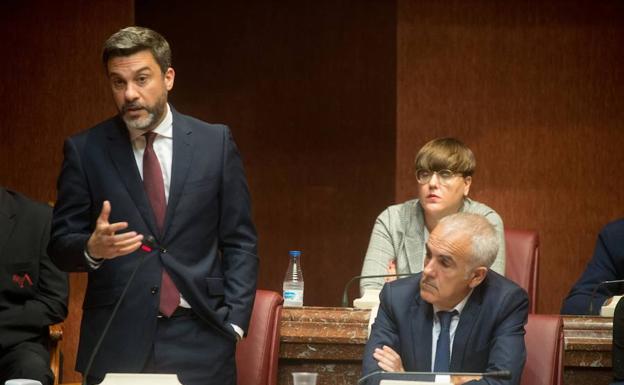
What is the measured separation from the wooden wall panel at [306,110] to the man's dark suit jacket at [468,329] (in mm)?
2999

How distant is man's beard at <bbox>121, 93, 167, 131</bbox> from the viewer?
9.48 ft

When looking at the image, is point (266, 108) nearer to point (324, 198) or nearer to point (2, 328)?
point (324, 198)

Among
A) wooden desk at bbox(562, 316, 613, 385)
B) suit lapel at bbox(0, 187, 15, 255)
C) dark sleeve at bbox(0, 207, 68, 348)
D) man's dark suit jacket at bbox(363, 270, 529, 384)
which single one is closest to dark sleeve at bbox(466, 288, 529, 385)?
man's dark suit jacket at bbox(363, 270, 529, 384)

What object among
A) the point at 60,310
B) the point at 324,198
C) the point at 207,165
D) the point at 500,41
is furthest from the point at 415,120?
the point at 207,165

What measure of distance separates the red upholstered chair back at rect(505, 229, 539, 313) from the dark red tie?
181cm

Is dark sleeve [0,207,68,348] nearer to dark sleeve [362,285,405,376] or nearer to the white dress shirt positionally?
dark sleeve [362,285,405,376]

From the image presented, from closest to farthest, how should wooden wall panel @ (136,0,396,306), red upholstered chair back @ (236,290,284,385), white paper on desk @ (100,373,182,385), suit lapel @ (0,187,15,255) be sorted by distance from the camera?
white paper on desk @ (100,373,182,385)
red upholstered chair back @ (236,290,284,385)
suit lapel @ (0,187,15,255)
wooden wall panel @ (136,0,396,306)

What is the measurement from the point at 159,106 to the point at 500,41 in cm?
280

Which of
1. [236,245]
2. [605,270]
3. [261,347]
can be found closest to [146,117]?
[236,245]

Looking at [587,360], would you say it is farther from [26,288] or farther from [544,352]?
[26,288]

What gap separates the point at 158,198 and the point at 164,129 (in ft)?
0.66

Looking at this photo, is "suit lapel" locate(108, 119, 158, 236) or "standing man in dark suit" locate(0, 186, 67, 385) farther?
"standing man in dark suit" locate(0, 186, 67, 385)

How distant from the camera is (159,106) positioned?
2928 mm

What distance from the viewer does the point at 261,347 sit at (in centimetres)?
327
